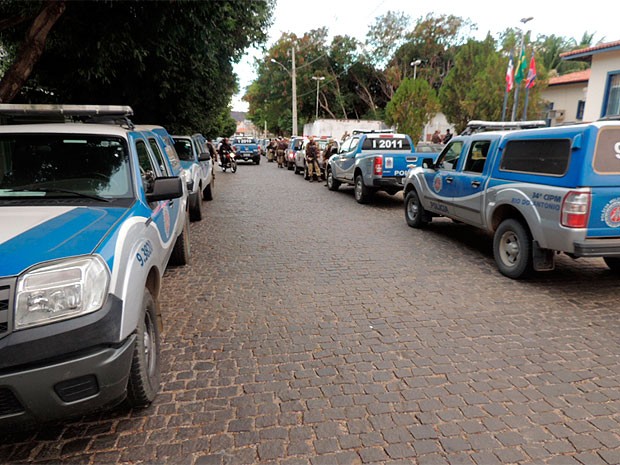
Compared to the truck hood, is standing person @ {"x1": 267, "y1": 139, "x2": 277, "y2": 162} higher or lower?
lower

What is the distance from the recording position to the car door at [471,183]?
6496 millimetres

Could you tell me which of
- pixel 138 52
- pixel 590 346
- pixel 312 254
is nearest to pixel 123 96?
pixel 138 52

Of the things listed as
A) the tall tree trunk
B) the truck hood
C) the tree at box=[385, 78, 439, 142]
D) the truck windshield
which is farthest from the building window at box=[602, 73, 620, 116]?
the truck hood

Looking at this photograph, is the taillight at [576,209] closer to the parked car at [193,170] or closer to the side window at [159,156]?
the side window at [159,156]

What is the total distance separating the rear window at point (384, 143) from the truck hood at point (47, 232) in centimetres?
1040

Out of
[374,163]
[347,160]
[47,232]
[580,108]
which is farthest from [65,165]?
[580,108]

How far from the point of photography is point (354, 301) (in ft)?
16.1

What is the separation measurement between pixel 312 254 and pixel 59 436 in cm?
456

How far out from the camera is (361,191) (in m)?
11.9

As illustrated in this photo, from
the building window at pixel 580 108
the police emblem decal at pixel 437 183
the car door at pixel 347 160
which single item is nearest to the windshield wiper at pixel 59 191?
the police emblem decal at pixel 437 183

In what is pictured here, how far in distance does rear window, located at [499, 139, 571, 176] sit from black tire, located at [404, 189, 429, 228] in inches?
105

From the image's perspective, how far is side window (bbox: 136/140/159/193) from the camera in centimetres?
430

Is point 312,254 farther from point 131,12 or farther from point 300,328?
point 131,12

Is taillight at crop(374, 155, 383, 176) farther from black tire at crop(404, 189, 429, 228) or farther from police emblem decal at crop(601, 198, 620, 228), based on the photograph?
police emblem decal at crop(601, 198, 620, 228)
